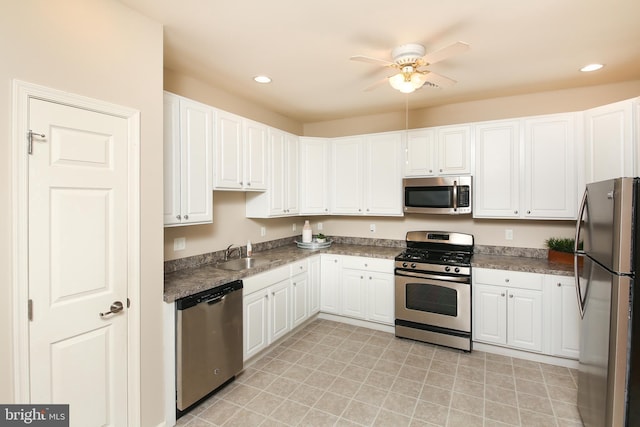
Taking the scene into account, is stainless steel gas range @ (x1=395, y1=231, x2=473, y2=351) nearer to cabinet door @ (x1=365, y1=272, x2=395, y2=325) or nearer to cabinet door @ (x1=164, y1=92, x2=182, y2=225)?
cabinet door @ (x1=365, y1=272, x2=395, y2=325)

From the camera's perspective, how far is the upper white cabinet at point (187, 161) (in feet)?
7.67

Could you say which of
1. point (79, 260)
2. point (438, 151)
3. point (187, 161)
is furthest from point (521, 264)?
point (79, 260)

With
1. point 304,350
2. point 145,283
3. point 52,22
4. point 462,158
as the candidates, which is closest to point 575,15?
point 462,158

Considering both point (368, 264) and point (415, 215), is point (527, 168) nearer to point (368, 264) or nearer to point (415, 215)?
point (415, 215)

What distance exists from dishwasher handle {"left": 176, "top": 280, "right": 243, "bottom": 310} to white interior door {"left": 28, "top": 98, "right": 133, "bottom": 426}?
0.36m

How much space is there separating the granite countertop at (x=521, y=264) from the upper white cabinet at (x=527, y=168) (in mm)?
464

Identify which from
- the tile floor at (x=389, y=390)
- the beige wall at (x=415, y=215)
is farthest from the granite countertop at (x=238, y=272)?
the tile floor at (x=389, y=390)

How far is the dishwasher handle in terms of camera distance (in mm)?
2146

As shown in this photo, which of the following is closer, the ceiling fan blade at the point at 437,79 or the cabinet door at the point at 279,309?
the ceiling fan blade at the point at 437,79

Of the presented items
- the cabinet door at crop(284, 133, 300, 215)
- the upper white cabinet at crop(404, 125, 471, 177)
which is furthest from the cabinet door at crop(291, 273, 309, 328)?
the upper white cabinet at crop(404, 125, 471, 177)

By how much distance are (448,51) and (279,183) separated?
2.26m

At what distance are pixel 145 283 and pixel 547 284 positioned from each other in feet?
10.9

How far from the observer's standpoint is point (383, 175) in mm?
3889

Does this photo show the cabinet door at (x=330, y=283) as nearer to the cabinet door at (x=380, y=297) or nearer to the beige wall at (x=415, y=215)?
the cabinet door at (x=380, y=297)
